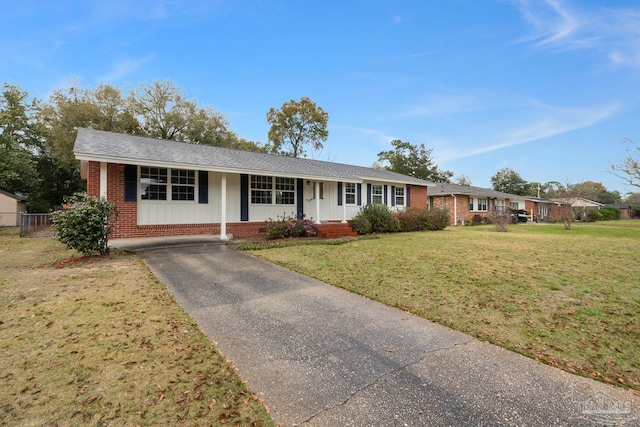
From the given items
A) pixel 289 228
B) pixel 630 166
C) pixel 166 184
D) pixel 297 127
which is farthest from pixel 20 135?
pixel 630 166

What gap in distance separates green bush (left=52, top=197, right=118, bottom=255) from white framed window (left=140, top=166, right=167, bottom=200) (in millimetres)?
2398

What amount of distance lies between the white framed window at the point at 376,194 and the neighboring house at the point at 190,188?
2.60 m

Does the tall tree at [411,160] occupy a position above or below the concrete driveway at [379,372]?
above

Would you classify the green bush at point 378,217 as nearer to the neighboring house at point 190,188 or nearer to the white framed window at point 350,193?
the white framed window at point 350,193

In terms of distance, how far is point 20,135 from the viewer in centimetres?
2572

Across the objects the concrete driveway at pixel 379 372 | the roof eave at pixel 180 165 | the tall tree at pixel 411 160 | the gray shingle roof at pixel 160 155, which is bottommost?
the concrete driveway at pixel 379 372

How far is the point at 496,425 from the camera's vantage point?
2045 millimetres

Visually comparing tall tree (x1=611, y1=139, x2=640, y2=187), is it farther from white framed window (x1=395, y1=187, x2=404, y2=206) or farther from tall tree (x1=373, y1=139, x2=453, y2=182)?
tall tree (x1=373, y1=139, x2=453, y2=182)

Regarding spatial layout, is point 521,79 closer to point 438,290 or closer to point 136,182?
point 438,290

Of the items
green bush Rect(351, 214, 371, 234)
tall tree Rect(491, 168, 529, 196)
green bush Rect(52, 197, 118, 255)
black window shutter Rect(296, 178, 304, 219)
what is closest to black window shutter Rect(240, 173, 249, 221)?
black window shutter Rect(296, 178, 304, 219)

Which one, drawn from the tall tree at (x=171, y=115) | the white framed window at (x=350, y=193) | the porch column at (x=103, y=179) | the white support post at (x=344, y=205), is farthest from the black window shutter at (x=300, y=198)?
the tall tree at (x=171, y=115)

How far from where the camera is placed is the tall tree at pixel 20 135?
19.6 m

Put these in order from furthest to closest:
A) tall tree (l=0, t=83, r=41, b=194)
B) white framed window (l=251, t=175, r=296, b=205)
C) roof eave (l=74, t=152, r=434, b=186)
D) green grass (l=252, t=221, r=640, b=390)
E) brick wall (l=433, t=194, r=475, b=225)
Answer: brick wall (l=433, t=194, r=475, b=225) < tall tree (l=0, t=83, r=41, b=194) < white framed window (l=251, t=175, r=296, b=205) < roof eave (l=74, t=152, r=434, b=186) < green grass (l=252, t=221, r=640, b=390)

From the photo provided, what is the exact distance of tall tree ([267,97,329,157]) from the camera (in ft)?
111
